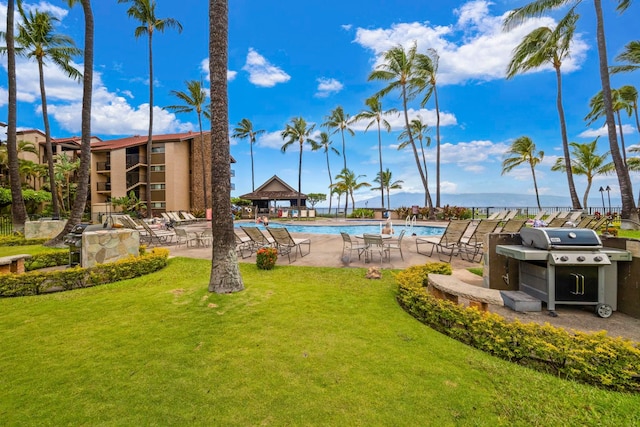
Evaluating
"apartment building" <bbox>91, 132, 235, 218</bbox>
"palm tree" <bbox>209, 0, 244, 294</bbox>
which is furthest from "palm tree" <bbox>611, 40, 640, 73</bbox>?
"apartment building" <bbox>91, 132, 235, 218</bbox>

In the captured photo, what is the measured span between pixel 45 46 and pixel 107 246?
1739 cm

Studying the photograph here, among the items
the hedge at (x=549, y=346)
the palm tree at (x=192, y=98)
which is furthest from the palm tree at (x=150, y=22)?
the hedge at (x=549, y=346)

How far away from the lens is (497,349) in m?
2.89

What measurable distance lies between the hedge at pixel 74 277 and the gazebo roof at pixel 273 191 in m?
30.5

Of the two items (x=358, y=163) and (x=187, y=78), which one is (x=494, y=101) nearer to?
(x=358, y=163)

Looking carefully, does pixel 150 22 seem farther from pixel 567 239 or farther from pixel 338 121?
pixel 567 239

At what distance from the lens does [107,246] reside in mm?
6879

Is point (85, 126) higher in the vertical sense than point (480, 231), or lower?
higher

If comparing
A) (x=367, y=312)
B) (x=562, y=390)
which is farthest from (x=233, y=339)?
(x=562, y=390)

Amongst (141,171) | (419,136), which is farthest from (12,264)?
(419,136)

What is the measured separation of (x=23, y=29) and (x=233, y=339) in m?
22.5

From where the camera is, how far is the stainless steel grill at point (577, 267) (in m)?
3.67

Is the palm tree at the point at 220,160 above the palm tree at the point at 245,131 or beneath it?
beneath

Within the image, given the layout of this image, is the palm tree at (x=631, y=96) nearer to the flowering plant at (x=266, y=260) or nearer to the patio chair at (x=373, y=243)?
the patio chair at (x=373, y=243)
